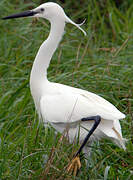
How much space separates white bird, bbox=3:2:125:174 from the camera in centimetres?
367

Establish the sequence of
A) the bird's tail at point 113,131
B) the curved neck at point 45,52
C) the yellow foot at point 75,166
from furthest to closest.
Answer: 1. the curved neck at point 45,52
2. the bird's tail at point 113,131
3. the yellow foot at point 75,166

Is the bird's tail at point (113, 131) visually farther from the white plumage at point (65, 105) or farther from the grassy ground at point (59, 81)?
the grassy ground at point (59, 81)

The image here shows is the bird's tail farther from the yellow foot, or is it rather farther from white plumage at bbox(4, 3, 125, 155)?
the yellow foot

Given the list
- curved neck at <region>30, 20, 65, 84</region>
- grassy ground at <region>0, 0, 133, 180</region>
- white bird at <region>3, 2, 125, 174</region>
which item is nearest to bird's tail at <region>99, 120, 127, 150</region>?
white bird at <region>3, 2, 125, 174</region>

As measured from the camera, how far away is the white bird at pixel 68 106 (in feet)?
12.0

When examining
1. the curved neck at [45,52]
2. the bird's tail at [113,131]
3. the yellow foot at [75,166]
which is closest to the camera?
the yellow foot at [75,166]

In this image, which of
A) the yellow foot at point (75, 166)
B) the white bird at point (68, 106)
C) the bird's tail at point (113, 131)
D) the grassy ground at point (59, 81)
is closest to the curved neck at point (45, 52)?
the white bird at point (68, 106)

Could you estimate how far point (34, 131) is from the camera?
12.0 ft

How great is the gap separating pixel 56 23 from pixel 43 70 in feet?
1.29

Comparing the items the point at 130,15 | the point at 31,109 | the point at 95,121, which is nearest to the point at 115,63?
the point at 31,109

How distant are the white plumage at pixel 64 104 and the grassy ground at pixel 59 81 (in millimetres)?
135

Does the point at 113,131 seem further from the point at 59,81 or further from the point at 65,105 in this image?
the point at 59,81

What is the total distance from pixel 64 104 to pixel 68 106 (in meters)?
0.04

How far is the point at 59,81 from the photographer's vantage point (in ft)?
15.9
